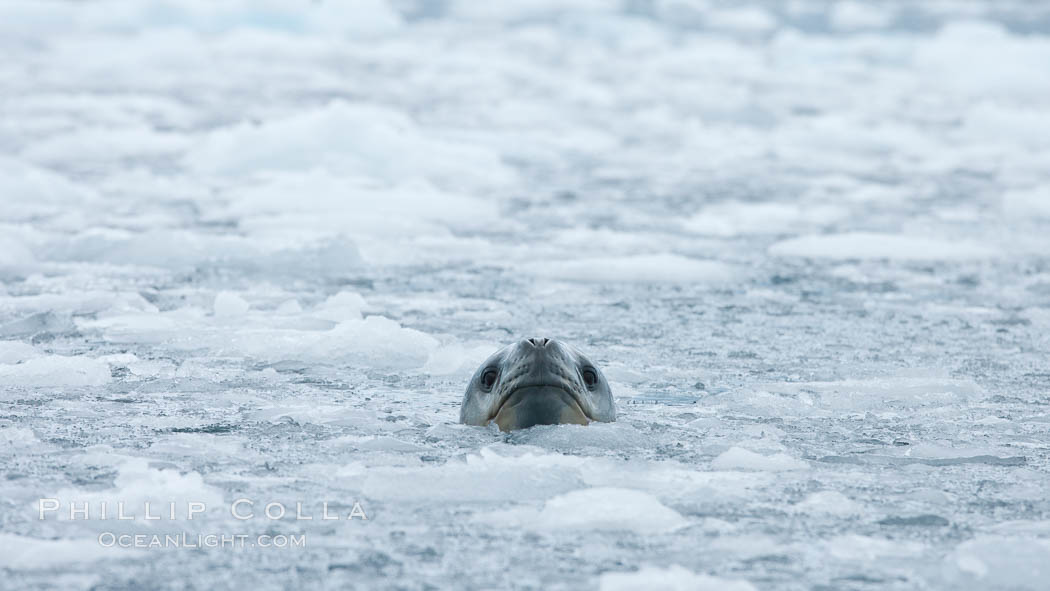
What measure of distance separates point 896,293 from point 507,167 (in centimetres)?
584

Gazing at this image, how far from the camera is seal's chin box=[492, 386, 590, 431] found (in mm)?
4430

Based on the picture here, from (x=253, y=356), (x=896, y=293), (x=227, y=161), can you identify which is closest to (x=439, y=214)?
(x=227, y=161)

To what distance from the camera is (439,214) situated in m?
10.2

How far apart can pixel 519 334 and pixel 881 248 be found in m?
3.40


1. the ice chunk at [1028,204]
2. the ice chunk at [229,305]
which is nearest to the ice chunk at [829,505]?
the ice chunk at [229,305]

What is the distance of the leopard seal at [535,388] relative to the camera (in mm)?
4406

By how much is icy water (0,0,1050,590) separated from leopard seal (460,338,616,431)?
10 cm

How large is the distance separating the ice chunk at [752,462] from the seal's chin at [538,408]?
0.49 meters

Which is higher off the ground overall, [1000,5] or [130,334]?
[1000,5]

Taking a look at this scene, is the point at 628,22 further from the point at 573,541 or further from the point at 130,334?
the point at 573,541

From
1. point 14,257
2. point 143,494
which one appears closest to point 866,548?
point 143,494

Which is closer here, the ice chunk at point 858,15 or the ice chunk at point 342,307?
the ice chunk at point 342,307

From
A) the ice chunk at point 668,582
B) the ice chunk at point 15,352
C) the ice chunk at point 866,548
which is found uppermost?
the ice chunk at point 668,582

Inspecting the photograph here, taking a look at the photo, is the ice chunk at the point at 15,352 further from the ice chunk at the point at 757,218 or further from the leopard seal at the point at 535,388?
the ice chunk at the point at 757,218
